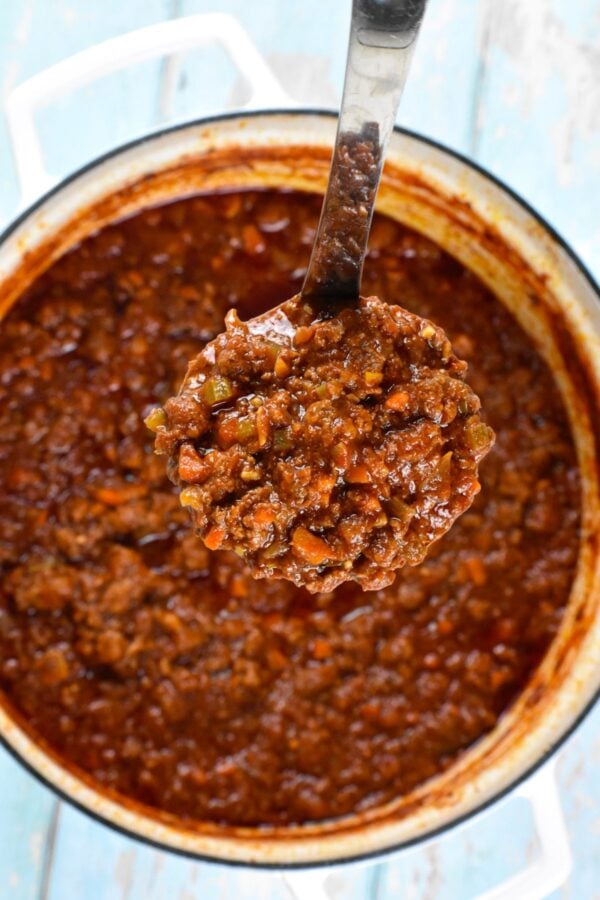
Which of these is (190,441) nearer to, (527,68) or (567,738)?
(567,738)

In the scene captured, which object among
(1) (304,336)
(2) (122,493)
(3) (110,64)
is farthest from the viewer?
(2) (122,493)

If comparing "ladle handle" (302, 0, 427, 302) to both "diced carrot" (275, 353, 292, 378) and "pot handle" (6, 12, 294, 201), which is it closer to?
"diced carrot" (275, 353, 292, 378)

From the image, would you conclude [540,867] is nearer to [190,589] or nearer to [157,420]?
[190,589]

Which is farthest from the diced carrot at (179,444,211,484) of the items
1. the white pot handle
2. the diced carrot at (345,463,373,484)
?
the white pot handle

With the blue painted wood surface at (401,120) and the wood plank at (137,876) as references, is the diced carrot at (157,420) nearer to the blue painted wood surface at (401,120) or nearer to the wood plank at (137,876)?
the blue painted wood surface at (401,120)

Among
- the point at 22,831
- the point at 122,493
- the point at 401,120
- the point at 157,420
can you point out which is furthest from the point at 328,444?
the point at 22,831

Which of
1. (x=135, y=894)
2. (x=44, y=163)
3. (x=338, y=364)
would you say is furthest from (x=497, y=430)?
(x=135, y=894)
